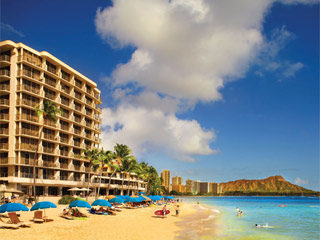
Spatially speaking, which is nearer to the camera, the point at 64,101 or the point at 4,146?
the point at 4,146

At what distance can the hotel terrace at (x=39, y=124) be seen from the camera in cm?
5094

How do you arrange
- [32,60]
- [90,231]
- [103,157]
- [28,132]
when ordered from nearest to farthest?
1. [90,231]
2. [28,132]
3. [32,60]
4. [103,157]

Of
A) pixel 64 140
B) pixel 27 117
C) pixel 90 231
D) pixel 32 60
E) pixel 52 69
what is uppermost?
pixel 32 60

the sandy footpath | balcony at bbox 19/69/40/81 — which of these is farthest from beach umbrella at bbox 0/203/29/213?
balcony at bbox 19/69/40/81

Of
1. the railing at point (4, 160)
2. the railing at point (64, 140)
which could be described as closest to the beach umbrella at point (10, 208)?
the railing at point (4, 160)

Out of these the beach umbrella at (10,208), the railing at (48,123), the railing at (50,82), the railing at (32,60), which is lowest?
the beach umbrella at (10,208)

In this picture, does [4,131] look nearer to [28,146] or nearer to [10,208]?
[28,146]

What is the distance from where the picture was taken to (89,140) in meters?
71.1

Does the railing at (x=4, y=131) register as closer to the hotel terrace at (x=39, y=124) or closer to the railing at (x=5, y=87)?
the hotel terrace at (x=39, y=124)

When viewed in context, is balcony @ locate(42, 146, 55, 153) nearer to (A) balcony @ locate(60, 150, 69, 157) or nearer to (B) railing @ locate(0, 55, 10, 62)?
(A) balcony @ locate(60, 150, 69, 157)

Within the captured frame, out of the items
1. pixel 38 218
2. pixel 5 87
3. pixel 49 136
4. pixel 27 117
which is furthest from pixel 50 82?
pixel 38 218

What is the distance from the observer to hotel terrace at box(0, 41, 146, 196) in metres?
50.9

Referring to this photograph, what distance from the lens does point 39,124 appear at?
54000 mm

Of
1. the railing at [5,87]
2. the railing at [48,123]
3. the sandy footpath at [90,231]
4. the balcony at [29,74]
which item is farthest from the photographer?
the railing at [48,123]
